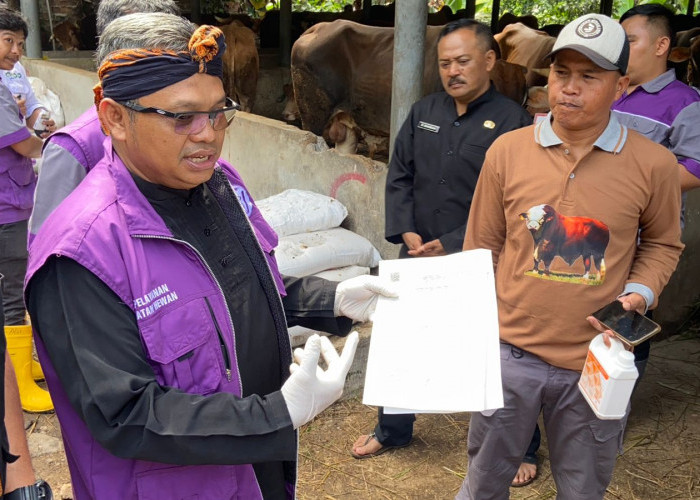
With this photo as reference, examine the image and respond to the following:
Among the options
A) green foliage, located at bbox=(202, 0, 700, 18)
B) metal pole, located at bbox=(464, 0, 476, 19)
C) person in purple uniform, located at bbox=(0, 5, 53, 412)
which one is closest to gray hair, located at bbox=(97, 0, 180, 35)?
person in purple uniform, located at bbox=(0, 5, 53, 412)

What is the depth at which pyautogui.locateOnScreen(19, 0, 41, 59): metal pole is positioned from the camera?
9336 mm

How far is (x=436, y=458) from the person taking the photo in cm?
330

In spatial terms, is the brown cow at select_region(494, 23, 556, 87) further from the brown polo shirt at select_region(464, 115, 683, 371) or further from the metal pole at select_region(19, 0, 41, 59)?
the metal pole at select_region(19, 0, 41, 59)

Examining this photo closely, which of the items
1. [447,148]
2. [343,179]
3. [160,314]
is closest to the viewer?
[160,314]

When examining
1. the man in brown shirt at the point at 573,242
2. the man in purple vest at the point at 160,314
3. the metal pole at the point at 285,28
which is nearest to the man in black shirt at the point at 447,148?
the man in brown shirt at the point at 573,242

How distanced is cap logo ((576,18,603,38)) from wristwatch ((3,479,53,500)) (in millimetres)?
1908

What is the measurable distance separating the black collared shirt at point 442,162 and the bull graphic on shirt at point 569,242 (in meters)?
0.87

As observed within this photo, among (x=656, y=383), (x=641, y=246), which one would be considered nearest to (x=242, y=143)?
(x=656, y=383)

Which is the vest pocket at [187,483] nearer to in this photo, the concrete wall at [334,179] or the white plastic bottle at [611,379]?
the white plastic bottle at [611,379]

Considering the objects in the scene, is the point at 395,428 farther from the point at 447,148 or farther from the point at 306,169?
the point at 306,169

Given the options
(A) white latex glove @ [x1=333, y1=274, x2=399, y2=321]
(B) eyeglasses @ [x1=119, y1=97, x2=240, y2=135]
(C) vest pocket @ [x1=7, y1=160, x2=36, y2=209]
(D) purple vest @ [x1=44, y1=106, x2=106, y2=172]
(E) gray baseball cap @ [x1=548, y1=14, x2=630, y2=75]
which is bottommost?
(C) vest pocket @ [x1=7, y1=160, x2=36, y2=209]

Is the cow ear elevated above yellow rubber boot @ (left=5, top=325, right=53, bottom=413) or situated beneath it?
elevated above

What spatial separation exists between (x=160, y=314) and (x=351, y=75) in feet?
17.1

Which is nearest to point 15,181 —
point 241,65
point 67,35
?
point 241,65
